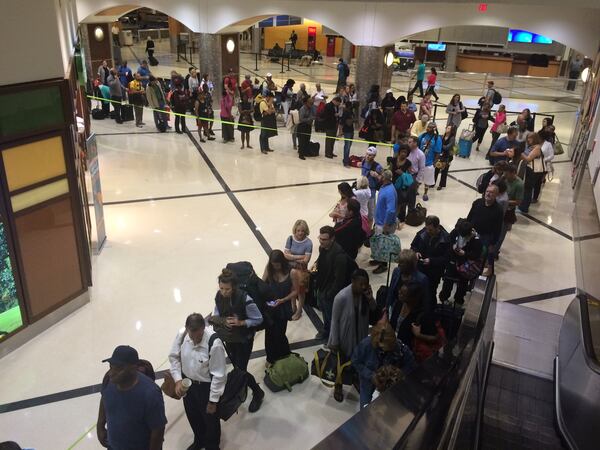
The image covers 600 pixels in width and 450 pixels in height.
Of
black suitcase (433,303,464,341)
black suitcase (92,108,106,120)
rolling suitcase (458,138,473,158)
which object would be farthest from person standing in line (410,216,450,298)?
black suitcase (92,108,106,120)

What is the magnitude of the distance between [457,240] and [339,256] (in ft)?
5.11

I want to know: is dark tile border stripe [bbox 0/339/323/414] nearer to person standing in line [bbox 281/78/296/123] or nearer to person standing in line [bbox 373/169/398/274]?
person standing in line [bbox 373/169/398/274]

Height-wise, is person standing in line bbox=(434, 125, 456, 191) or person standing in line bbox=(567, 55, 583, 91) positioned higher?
person standing in line bbox=(567, 55, 583, 91)

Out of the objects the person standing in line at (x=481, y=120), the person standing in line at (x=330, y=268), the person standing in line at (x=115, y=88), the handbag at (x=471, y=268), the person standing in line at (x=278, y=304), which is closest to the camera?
the person standing in line at (x=278, y=304)

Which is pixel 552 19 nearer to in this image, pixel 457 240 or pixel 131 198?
pixel 457 240

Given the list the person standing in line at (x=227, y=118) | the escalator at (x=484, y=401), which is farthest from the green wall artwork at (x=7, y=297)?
the person standing in line at (x=227, y=118)

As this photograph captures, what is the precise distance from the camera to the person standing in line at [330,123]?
1245cm

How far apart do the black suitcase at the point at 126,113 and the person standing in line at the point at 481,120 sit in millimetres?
9974

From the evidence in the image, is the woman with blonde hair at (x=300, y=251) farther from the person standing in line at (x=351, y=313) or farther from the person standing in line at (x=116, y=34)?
the person standing in line at (x=116, y=34)

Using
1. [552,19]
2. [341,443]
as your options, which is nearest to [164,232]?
[341,443]

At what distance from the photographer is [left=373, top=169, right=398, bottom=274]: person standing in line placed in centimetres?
683

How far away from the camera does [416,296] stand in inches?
182

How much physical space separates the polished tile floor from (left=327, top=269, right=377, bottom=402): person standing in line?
63 centimetres

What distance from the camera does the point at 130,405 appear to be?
10.5ft
